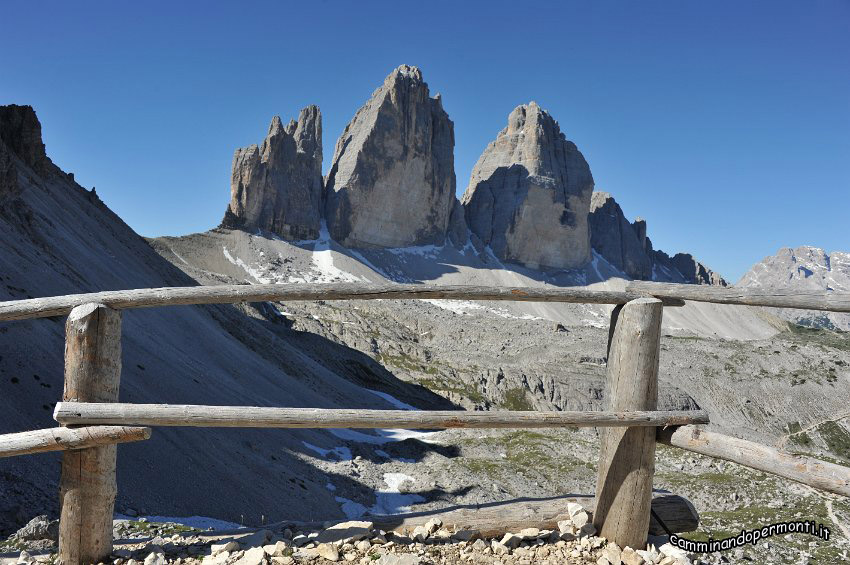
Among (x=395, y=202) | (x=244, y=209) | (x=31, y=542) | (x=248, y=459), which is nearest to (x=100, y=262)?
(x=248, y=459)

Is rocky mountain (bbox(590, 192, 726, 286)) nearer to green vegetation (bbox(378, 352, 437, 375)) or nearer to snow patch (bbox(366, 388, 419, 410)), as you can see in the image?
green vegetation (bbox(378, 352, 437, 375))

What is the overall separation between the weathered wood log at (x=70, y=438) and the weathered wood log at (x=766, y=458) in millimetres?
4558

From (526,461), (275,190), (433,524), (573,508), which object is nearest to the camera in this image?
(433,524)

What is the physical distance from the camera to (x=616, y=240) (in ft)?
632

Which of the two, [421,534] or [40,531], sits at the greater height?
[421,534]

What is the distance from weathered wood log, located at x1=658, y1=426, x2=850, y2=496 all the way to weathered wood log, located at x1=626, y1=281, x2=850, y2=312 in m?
1.14

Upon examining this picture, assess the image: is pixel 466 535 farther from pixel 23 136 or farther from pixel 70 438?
pixel 23 136

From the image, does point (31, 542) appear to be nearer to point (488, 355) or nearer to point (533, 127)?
point (488, 355)

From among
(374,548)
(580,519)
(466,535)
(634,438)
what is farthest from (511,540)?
(634,438)

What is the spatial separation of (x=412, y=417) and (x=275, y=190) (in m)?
133

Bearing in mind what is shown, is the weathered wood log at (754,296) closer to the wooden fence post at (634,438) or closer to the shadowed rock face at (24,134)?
the wooden fence post at (634,438)

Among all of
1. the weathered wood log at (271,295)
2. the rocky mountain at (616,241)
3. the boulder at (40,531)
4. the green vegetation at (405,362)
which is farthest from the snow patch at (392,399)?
the rocky mountain at (616,241)

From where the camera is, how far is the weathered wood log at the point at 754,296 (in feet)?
14.2

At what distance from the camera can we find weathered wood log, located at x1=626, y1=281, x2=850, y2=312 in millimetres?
4340
